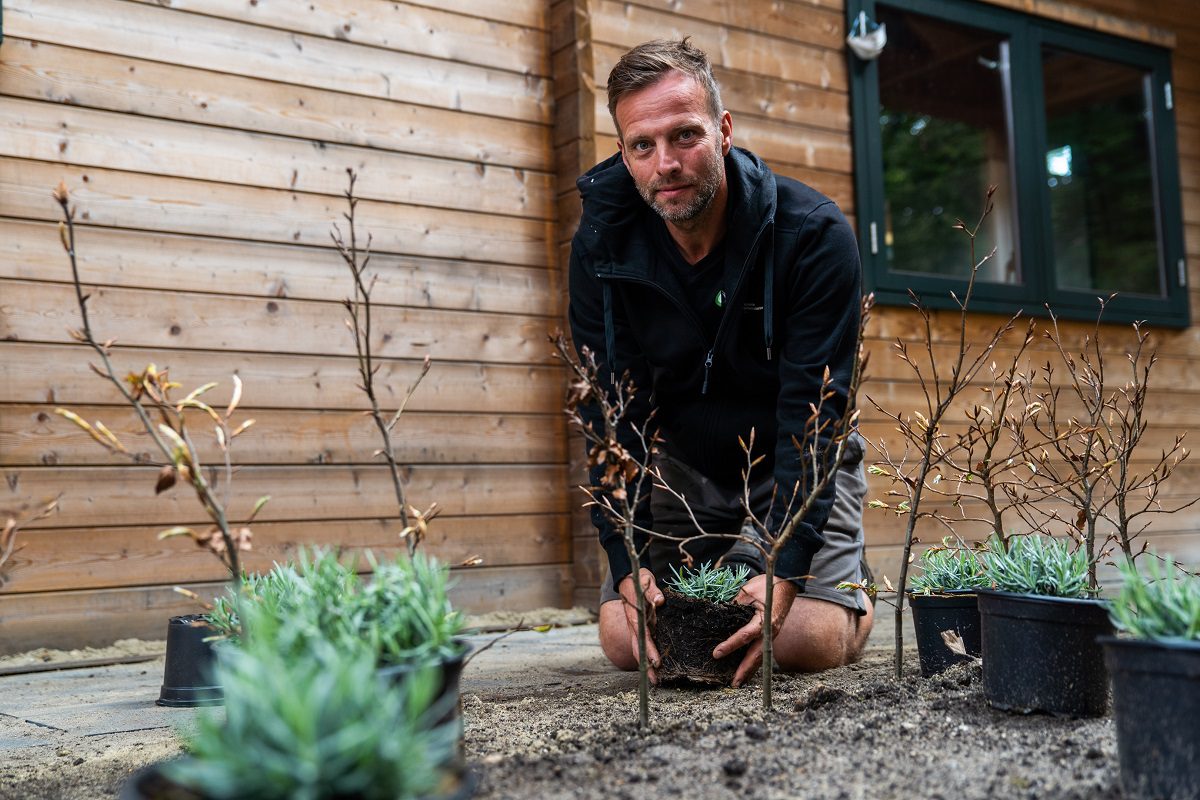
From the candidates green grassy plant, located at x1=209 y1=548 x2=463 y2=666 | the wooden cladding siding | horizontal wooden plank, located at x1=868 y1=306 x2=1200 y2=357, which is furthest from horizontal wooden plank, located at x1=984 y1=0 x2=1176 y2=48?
green grassy plant, located at x1=209 y1=548 x2=463 y2=666

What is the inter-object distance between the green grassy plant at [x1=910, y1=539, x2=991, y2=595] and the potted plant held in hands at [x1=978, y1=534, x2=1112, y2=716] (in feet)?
1.35

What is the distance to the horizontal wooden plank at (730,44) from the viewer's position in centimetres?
419

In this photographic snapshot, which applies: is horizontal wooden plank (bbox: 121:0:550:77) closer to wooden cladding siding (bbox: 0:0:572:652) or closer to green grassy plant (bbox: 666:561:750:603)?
wooden cladding siding (bbox: 0:0:572:652)

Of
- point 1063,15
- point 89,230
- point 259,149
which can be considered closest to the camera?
point 89,230

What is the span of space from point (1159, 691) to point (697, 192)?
1551 millimetres

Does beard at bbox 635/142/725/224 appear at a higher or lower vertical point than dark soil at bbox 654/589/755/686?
higher

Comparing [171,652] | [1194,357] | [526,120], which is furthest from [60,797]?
[1194,357]

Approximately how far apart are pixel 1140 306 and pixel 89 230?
461cm

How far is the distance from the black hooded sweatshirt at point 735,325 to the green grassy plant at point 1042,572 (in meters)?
0.45

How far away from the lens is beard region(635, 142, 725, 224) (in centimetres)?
259

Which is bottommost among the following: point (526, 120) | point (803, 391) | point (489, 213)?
point (803, 391)

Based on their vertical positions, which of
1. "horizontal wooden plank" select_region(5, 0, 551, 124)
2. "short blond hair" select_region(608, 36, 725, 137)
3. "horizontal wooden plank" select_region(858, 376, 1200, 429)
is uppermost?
"horizontal wooden plank" select_region(5, 0, 551, 124)

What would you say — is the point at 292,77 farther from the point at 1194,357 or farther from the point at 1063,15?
the point at 1194,357

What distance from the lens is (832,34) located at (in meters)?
4.76
